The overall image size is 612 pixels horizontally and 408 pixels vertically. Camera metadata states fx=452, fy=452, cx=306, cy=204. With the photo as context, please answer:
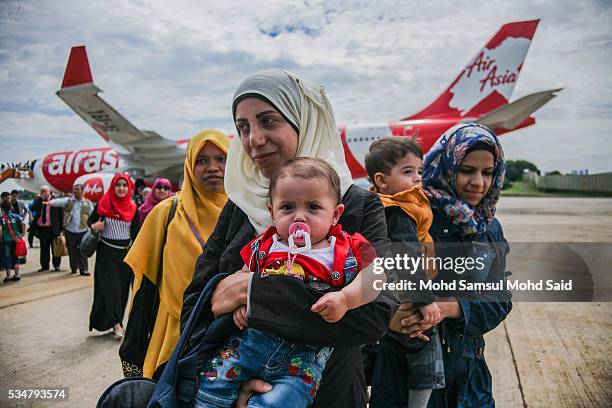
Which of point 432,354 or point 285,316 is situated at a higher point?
point 285,316

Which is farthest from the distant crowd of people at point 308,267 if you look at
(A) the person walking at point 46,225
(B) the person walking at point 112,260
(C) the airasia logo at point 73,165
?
(C) the airasia logo at point 73,165

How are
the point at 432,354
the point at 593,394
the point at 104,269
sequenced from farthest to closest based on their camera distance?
the point at 104,269
the point at 593,394
the point at 432,354

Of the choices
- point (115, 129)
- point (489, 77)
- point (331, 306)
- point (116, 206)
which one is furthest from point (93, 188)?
point (489, 77)

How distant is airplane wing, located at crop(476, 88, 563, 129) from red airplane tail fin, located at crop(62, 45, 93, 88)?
12.0 meters

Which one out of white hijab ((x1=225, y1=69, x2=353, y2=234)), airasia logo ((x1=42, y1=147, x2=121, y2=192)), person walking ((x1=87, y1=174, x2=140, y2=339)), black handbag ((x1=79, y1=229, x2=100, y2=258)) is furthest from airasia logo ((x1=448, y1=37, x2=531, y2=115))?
white hijab ((x1=225, y1=69, x2=353, y2=234))

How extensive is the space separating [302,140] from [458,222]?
2.43 ft

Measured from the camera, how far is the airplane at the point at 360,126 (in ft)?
48.1

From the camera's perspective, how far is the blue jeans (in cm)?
116

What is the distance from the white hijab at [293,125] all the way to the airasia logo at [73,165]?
1699 cm

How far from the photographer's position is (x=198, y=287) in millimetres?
1413

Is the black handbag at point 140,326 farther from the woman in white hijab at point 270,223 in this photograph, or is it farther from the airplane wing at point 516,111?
the airplane wing at point 516,111

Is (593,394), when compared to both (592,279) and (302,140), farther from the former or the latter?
(302,140)

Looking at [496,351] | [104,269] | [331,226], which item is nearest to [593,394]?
[496,351]

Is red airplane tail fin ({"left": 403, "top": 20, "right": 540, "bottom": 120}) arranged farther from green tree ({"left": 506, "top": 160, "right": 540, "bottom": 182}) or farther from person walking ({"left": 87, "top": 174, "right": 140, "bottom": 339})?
green tree ({"left": 506, "top": 160, "right": 540, "bottom": 182})
